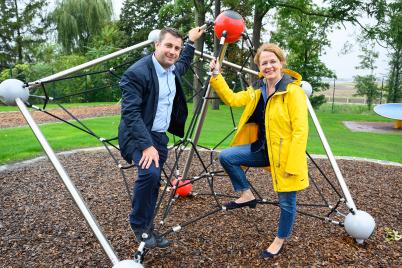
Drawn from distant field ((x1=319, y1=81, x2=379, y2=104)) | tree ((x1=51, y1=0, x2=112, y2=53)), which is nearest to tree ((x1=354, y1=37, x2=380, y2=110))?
distant field ((x1=319, y1=81, x2=379, y2=104))

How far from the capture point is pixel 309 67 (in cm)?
2159

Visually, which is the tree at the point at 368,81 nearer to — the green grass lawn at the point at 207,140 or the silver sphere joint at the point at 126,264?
the green grass lawn at the point at 207,140

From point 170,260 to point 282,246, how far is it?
945 mm

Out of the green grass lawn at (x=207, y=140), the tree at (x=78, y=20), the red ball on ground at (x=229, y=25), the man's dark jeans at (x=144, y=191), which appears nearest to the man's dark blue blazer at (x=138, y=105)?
the man's dark jeans at (x=144, y=191)

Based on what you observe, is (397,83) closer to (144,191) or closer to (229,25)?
(229,25)

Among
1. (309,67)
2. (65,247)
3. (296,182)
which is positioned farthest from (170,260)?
(309,67)

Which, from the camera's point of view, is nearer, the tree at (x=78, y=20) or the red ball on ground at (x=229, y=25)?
the red ball on ground at (x=229, y=25)

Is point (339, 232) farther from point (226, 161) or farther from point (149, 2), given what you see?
point (149, 2)

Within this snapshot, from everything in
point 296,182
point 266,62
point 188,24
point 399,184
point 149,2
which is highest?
point 149,2

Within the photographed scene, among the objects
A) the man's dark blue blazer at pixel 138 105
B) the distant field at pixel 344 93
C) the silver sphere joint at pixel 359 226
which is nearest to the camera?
the man's dark blue blazer at pixel 138 105

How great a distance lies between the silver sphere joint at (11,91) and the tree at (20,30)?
2585 cm

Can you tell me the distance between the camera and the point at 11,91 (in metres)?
3.06

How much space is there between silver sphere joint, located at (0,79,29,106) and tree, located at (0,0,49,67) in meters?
25.9

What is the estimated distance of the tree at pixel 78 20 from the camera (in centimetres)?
2512
